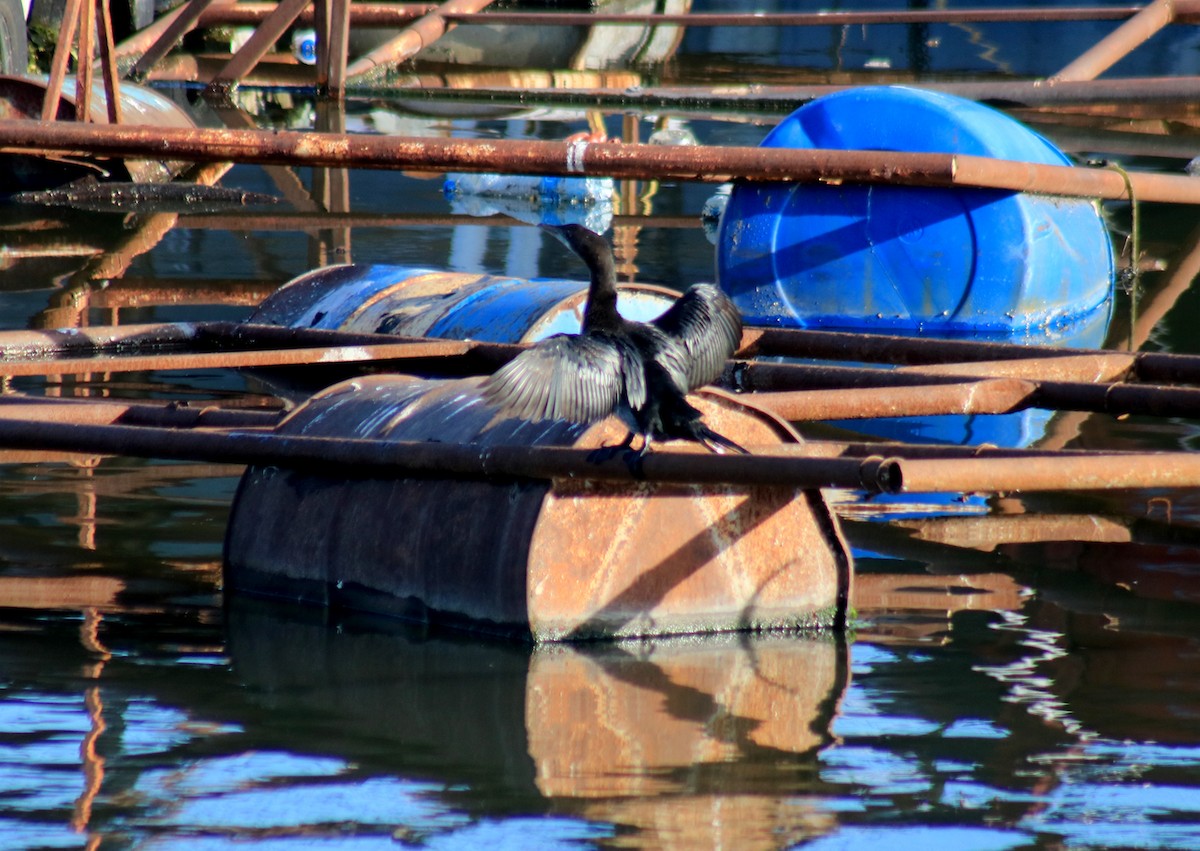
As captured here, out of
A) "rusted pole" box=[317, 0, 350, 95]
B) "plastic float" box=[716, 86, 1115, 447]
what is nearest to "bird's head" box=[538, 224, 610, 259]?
"plastic float" box=[716, 86, 1115, 447]

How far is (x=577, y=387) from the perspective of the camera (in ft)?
11.5

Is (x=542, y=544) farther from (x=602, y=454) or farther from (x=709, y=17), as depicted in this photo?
(x=709, y=17)

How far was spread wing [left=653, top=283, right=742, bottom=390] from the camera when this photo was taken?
3787 mm

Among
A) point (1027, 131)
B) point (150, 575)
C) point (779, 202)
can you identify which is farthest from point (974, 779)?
point (1027, 131)

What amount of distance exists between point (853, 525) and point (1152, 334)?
3895 millimetres

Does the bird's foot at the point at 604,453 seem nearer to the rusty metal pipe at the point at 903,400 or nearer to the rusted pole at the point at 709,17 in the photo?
the rusty metal pipe at the point at 903,400

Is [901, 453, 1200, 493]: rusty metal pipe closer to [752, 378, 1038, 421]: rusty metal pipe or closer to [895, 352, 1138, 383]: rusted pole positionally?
[752, 378, 1038, 421]: rusty metal pipe

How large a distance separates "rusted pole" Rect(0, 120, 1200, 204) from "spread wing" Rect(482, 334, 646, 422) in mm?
3683

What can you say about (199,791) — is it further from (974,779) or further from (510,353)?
(510,353)

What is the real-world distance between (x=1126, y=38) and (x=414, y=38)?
25.7ft

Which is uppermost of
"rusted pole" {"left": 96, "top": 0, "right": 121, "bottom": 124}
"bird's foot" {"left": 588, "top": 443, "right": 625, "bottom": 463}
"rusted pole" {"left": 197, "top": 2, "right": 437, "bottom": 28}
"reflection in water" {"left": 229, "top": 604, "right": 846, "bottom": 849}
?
"rusted pole" {"left": 197, "top": 2, "right": 437, "bottom": 28}

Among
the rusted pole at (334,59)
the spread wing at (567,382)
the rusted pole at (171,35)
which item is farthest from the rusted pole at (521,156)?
the rusted pole at (171,35)

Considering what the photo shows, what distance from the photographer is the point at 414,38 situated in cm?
1806

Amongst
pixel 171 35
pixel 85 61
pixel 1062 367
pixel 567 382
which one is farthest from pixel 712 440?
pixel 171 35
